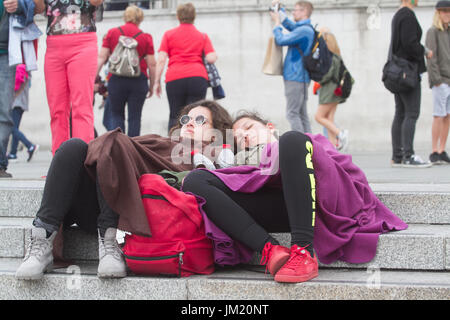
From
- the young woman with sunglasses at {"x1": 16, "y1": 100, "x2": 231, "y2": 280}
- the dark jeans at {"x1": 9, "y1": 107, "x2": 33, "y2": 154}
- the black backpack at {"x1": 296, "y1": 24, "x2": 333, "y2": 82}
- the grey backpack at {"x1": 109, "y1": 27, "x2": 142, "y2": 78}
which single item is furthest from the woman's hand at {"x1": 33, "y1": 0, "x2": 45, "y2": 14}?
the dark jeans at {"x1": 9, "y1": 107, "x2": 33, "y2": 154}

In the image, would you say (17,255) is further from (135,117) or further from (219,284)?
(135,117)

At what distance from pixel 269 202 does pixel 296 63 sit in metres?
4.00

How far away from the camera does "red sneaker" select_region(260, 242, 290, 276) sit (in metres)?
2.88

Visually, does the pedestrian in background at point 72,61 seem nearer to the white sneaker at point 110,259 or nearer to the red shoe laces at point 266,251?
the white sneaker at point 110,259

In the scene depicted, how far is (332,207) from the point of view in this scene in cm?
316

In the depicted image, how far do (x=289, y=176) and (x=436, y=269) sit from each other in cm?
92

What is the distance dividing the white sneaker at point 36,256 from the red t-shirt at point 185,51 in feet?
11.8

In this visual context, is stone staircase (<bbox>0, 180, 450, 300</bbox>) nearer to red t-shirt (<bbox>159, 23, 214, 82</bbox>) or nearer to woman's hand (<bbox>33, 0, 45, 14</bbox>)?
woman's hand (<bbox>33, 0, 45, 14</bbox>)

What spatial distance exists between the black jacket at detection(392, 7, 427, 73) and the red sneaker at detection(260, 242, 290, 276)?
4.25 meters

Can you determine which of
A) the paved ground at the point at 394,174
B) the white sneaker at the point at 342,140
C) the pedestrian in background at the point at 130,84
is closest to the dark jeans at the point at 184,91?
the pedestrian in background at the point at 130,84

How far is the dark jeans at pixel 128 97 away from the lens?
21.2 ft

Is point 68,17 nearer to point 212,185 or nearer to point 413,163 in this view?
point 212,185

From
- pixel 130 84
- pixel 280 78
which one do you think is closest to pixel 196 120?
pixel 130 84

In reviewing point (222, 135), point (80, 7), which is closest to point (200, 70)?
point (80, 7)
